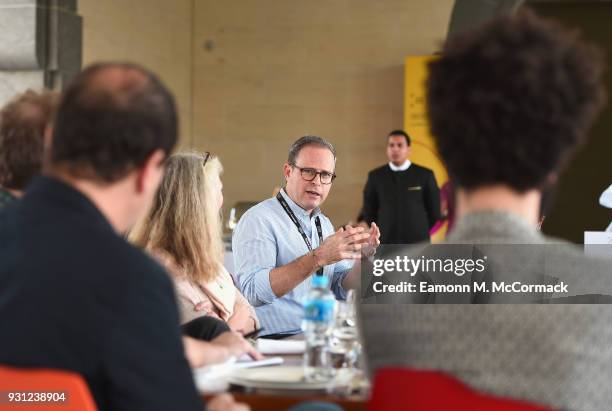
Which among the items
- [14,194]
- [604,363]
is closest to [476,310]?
[604,363]

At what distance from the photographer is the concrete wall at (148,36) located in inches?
346

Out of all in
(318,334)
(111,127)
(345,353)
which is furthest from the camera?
(345,353)

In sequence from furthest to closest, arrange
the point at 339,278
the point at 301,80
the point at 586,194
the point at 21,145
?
the point at 301,80 < the point at 586,194 < the point at 339,278 < the point at 21,145

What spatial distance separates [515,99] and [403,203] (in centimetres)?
711

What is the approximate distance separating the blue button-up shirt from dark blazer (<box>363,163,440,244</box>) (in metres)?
4.59

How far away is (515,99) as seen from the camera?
1306 mm

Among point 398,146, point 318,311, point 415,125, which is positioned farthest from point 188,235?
point 415,125

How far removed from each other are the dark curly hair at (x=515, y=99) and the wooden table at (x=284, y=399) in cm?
70

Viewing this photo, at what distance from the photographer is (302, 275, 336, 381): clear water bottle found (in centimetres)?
211

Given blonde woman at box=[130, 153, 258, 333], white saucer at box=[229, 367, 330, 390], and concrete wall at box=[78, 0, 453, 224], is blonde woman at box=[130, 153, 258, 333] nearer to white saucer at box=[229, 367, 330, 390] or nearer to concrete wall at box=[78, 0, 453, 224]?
white saucer at box=[229, 367, 330, 390]

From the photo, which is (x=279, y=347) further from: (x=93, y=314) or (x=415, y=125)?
(x=415, y=125)

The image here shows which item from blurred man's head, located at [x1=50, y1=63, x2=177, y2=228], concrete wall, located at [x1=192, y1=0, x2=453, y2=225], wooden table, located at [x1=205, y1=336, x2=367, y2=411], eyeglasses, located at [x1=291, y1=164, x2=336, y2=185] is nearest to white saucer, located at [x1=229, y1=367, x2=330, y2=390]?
wooden table, located at [x1=205, y1=336, x2=367, y2=411]

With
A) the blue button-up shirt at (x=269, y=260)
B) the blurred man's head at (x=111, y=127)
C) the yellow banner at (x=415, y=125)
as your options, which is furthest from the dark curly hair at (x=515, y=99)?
the yellow banner at (x=415, y=125)

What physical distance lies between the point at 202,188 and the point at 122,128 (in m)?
1.47
